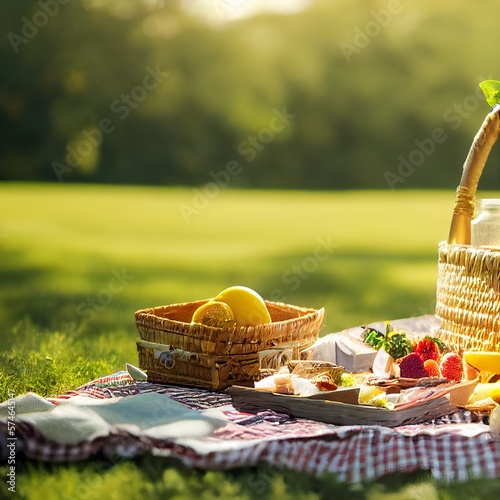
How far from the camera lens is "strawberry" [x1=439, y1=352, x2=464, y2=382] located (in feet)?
10.2

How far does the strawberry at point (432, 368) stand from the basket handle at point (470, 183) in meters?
0.60

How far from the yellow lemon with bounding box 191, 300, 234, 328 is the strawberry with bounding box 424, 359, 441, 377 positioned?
75 centimetres

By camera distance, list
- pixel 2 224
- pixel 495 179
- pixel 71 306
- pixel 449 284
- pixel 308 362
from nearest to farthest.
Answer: pixel 308 362 → pixel 449 284 → pixel 71 306 → pixel 2 224 → pixel 495 179

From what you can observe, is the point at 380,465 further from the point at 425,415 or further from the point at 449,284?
the point at 449,284

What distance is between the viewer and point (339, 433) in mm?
2371

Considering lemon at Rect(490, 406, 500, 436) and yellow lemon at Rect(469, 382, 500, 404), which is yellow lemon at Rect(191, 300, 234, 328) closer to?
yellow lemon at Rect(469, 382, 500, 404)

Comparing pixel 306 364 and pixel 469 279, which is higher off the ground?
pixel 469 279

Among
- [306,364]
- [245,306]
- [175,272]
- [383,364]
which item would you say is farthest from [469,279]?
[175,272]

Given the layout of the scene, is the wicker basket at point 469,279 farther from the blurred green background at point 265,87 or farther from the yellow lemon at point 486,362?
the blurred green background at point 265,87

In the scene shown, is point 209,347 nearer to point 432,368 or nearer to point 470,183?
point 432,368

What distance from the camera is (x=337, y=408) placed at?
259 cm

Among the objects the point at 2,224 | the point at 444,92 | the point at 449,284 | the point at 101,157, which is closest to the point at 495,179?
the point at 444,92

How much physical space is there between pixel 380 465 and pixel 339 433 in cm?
16

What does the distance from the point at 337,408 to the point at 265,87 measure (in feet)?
33.2
